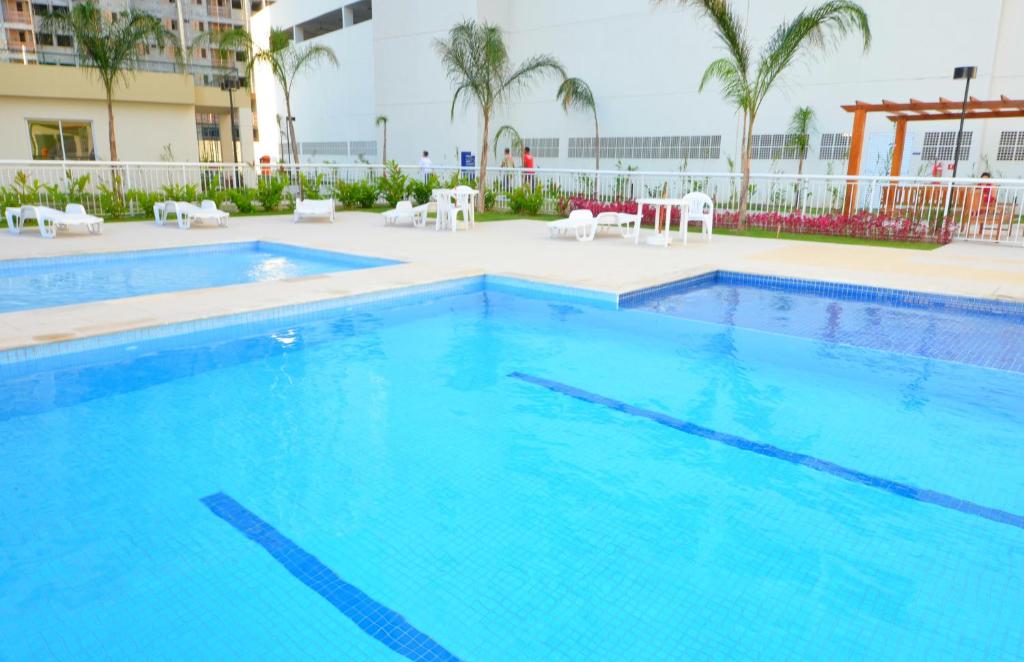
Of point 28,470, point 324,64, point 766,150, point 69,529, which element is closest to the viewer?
point 69,529

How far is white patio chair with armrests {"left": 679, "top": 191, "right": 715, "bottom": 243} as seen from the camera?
11.0 metres

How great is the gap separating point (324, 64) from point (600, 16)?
15.8 m

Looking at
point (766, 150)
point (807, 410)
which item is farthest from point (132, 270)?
point (766, 150)

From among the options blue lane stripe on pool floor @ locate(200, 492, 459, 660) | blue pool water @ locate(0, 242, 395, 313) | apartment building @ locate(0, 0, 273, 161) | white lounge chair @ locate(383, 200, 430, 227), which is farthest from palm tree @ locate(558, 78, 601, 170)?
blue lane stripe on pool floor @ locate(200, 492, 459, 660)

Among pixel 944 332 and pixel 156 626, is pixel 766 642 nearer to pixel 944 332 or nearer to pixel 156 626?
pixel 156 626

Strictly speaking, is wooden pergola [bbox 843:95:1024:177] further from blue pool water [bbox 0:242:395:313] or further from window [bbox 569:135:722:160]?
blue pool water [bbox 0:242:395:313]

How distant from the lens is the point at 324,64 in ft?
106

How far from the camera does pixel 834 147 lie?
18.2 meters

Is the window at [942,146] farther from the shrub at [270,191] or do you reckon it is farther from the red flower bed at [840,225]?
the shrub at [270,191]

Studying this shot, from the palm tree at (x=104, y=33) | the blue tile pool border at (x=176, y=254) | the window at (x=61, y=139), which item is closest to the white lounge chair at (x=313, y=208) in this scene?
the blue tile pool border at (x=176, y=254)

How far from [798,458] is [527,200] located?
12.4 meters

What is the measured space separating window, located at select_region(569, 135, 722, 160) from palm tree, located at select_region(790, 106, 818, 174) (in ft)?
6.97

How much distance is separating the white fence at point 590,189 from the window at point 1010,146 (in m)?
2.03

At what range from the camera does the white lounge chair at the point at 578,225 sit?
1115 cm
